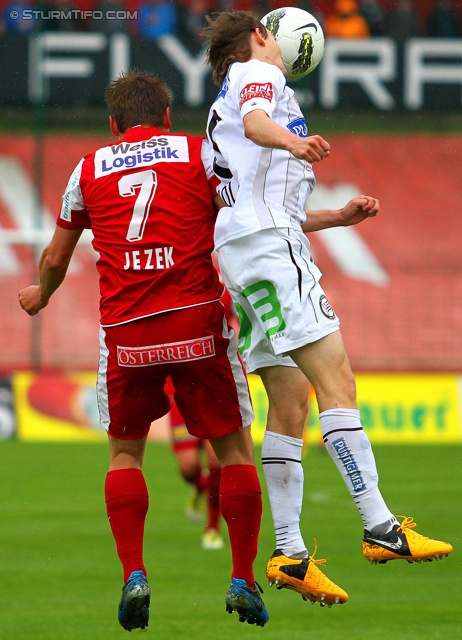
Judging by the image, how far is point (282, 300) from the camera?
499cm

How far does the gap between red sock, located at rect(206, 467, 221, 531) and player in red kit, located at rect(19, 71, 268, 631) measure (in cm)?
242

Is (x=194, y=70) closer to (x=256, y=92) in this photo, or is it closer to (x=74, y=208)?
(x=74, y=208)

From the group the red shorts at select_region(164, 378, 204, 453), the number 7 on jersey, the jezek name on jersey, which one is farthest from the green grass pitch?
the number 7 on jersey

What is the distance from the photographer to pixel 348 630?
6.96m

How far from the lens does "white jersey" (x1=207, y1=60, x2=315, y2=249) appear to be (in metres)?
5.02

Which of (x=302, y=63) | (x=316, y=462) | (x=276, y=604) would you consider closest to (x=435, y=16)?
(x=316, y=462)

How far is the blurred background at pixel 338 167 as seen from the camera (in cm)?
1534

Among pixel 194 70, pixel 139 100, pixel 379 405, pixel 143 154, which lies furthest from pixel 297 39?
pixel 194 70

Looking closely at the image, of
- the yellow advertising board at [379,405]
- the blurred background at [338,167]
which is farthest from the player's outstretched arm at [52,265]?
the yellow advertising board at [379,405]

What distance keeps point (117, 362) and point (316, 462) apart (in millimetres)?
9137

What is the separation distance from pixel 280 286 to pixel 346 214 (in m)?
0.51

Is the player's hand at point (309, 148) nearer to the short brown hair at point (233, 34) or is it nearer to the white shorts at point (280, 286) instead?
the white shorts at point (280, 286)

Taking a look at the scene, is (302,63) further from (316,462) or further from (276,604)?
(316,462)

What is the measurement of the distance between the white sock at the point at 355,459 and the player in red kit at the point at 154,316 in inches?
18.9
